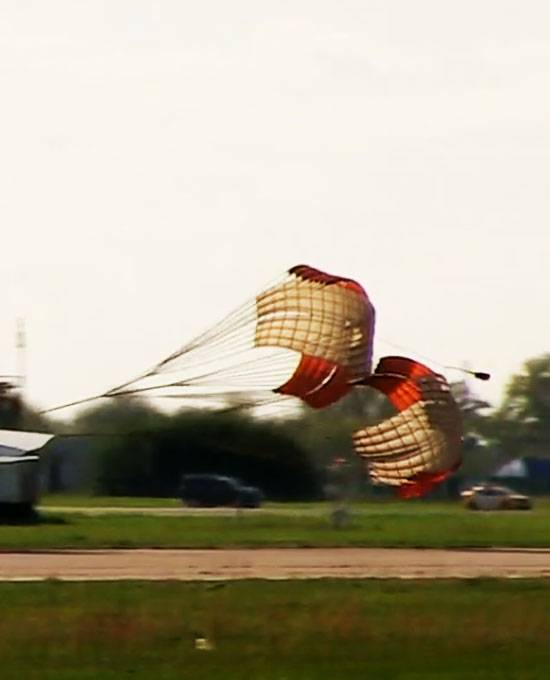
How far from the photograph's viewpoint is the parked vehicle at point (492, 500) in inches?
2846

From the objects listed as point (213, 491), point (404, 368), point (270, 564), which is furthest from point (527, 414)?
point (270, 564)

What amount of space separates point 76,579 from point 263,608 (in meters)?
5.17

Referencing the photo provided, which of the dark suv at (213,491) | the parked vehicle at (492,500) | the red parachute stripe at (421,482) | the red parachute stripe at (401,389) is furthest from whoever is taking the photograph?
the parked vehicle at (492,500)

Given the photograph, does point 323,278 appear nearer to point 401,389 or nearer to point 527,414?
point 401,389

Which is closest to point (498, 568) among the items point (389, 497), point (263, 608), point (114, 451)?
point (263, 608)

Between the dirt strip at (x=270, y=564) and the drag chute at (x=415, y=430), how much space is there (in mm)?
1430

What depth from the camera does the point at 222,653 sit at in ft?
64.0

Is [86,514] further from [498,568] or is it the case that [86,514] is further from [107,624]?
[107,624]

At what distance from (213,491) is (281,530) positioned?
79.0 feet

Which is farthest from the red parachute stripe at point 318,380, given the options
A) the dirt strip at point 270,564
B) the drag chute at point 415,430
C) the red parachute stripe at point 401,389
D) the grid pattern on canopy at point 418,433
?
the dirt strip at point 270,564

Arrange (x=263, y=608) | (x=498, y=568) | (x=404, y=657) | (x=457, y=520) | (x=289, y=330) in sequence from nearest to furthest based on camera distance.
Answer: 1. (x=404, y=657)
2. (x=263, y=608)
3. (x=498, y=568)
4. (x=289, y=330)
5. (x=457, y=520)

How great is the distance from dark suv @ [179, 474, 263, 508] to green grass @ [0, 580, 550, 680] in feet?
131

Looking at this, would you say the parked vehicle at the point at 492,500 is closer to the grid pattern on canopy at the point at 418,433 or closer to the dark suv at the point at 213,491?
the dark suv at the point at 213,491

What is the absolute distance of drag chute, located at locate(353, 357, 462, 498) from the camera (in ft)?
123
